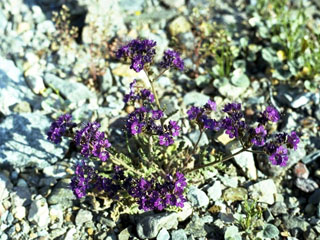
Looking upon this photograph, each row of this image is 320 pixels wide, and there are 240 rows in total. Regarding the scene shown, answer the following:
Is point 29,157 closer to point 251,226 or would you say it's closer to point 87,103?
point 87,103

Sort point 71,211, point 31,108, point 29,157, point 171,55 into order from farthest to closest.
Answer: point 31,108 → point 29,157 → point 71,211 → point 171,55

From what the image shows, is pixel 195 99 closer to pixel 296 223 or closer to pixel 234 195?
pixel 234 195

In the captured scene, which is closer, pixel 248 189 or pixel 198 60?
pixel 248 189

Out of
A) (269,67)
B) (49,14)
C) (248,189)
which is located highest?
(49,14)

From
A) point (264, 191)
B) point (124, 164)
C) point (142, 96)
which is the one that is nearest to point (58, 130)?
point (124, 164)

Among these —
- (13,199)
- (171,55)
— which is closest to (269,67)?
(171,55)

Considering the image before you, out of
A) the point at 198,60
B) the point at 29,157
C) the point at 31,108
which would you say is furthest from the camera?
the point at 198,60

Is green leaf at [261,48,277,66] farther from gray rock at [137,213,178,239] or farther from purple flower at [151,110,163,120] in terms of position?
gray rock at [137,213,178,239]
